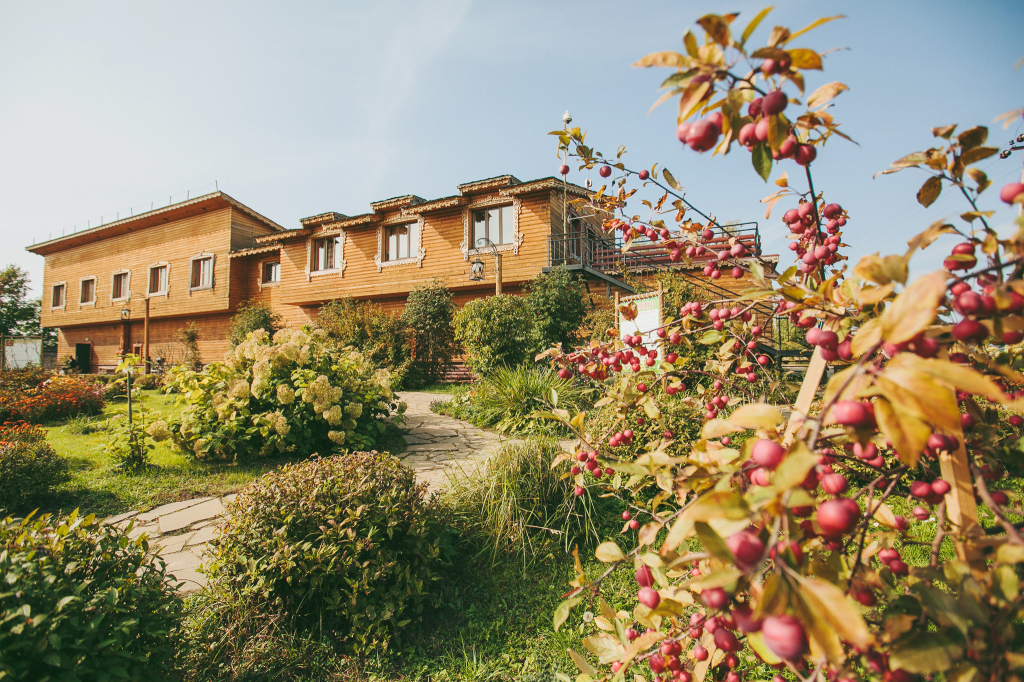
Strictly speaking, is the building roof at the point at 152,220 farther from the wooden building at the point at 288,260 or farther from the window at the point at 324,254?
the window at the point at 324,254

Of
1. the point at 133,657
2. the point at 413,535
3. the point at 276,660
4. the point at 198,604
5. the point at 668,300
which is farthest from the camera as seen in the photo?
the point at 668,300

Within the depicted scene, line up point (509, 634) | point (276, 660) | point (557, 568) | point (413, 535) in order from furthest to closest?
point (557, 568) → point (413, 535) → point (509, 634) → point (276, 660)

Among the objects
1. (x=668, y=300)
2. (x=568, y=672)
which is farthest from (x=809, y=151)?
(x=668, y=300)

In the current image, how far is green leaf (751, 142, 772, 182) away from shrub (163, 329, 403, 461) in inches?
180

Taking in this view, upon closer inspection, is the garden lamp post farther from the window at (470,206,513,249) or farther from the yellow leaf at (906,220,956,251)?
the yellow leaf at (906,220,956,251)

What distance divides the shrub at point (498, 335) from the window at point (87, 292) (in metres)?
23.9

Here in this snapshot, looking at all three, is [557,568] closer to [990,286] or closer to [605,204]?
[605,204]

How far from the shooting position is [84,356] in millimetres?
22812

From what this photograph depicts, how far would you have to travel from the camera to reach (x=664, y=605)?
2.89 feet

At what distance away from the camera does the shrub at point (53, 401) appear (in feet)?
Answer: 25.8

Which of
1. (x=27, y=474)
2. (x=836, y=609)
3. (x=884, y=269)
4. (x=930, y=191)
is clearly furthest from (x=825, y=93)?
(x=27, y=474)

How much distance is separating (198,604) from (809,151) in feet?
9.73

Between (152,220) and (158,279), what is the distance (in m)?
2.67

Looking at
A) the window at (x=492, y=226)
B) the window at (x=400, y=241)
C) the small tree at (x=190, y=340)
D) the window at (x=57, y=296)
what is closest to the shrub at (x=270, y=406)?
the window at (x=492, y=226)
